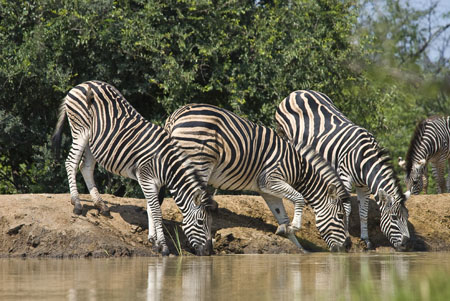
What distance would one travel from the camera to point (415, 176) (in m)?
15.4

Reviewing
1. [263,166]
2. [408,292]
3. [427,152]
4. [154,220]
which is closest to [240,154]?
[263,166]

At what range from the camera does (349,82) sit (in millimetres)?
15758

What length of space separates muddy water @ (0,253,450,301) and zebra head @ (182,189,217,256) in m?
1.01

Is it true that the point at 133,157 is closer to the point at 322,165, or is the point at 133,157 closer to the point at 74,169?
the point at 74,169

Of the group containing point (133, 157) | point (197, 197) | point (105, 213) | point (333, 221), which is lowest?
point (333, 221)

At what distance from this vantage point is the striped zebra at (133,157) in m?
9.64

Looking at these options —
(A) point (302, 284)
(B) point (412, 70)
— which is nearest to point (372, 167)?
(A) point (302, 284)

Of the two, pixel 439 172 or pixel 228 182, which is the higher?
pixel 439 172

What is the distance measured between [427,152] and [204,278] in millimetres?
11179

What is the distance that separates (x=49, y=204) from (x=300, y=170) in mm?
3919

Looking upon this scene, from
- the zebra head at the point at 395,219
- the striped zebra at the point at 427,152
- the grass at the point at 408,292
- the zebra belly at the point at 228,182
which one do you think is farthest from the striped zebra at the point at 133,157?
the striped zebra at the point at 427,152

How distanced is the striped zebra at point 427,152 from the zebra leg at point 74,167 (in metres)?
7.88

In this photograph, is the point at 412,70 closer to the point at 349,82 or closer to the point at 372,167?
the point at 372,167

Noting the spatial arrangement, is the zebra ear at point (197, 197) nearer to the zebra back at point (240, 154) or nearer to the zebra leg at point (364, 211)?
the zebra back at point (240, 154)
